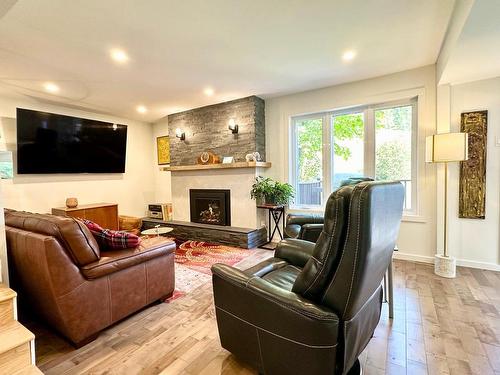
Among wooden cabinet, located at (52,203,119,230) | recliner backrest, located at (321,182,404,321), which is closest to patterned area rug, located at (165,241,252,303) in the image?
wooden cabinet, located at (52,203,119,230)

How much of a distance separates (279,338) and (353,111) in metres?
3.58

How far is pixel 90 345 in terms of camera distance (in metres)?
1.80

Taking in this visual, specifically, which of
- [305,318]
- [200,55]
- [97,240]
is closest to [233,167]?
[200,55]

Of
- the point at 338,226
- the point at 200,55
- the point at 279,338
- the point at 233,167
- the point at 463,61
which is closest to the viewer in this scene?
the point at 338,226

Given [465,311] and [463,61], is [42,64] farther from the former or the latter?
[465,311]

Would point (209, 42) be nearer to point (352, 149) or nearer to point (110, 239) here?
point (110, 239)

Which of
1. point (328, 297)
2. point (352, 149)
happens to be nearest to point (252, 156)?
point (352, 149)

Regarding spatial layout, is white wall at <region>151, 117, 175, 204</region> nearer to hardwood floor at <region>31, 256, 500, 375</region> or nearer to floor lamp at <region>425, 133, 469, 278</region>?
hardwood floor at <region>31, 256, 500, 375</region>

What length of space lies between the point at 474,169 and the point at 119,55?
171 inches

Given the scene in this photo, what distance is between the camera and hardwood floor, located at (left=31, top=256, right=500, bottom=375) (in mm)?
1562

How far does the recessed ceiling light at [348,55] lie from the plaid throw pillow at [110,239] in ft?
9.75

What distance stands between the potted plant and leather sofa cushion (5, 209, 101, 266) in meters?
2.64

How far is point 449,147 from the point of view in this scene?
269 centimetres

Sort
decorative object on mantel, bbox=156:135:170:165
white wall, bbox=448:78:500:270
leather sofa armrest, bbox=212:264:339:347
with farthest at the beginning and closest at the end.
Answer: decorative object on mantel, bbox=156:135:170:165 < white wall, bbox=448:78:500:270 < leather sofa armrest, bbox=212:264:339:347
